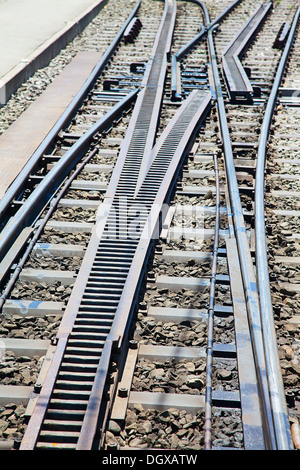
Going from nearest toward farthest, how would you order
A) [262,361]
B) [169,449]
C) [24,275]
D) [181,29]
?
[169,449] < [262,361] < [24,275] < [181,29]

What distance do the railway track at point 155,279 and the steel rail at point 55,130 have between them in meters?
0.04

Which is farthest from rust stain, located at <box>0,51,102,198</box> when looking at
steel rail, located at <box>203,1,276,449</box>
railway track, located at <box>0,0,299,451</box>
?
steel rail, located at <box>203,1,276,449</box>

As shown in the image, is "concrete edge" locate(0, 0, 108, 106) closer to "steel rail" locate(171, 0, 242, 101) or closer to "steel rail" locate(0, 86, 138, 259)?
"steel rail" locate(0, 86, 138, 259)

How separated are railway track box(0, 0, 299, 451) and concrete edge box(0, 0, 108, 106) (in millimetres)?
1900

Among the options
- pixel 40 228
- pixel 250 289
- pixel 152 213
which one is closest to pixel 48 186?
pixel 40 228

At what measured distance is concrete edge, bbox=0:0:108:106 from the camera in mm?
11125

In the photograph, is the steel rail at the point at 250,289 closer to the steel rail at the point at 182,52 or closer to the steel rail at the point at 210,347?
the steel rail at the point at 210,347

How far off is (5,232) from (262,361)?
2.98 meters

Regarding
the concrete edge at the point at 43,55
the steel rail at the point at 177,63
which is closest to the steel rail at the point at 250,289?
the steel rail at the point at 177,63

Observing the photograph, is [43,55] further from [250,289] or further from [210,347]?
[210,347]
